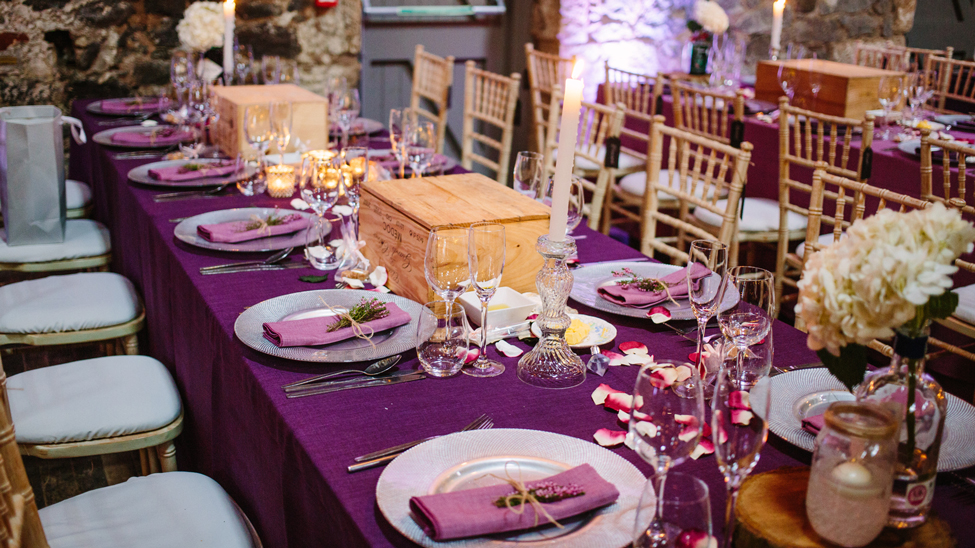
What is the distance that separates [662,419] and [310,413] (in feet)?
1.67

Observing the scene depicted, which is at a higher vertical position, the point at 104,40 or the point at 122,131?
the point at 104,40

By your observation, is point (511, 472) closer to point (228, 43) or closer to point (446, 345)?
point (446, 345)

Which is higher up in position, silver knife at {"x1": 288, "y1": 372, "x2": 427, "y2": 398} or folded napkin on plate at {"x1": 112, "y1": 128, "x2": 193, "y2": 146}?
folded napkin on plate at {"x1": 112, "y1": 128, "x2": 193, "y2": 146}

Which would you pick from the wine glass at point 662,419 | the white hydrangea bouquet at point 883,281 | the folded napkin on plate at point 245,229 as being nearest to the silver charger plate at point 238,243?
the folded napkin on plate at point 245,229

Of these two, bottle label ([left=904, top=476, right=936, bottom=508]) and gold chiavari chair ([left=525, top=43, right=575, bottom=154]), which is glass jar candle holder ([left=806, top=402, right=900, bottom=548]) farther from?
gold chiavari chair ([left=525, top=43, right=575, bottom=154])

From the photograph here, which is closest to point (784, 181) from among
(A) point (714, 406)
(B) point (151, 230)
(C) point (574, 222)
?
(C) point (574, 222)

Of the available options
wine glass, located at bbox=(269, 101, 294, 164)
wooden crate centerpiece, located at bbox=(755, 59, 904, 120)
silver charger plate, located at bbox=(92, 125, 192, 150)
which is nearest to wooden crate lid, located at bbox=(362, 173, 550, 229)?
wine glass, located at bbox=(269, 101, 294, 164)

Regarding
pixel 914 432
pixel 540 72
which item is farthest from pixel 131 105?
pixel 914 432

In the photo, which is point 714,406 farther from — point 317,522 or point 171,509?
point 171,509

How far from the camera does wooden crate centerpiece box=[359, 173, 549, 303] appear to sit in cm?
152

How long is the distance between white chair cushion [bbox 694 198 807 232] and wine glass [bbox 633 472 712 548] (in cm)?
237

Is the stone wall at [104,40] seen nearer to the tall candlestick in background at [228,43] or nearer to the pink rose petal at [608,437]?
the tall candlestick in background at [228,43]

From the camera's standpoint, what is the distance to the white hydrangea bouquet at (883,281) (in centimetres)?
79

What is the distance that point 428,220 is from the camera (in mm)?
1477
